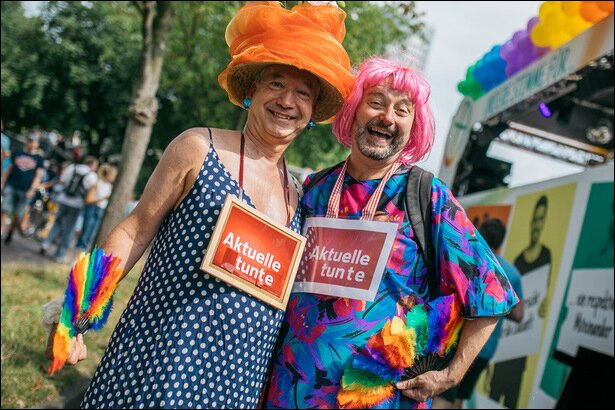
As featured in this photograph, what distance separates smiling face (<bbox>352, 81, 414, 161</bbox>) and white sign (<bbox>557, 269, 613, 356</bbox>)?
9.83 feet

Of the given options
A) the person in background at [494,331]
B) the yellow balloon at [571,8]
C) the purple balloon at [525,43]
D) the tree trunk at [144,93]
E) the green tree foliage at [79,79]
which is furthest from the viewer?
the green tree foliage at [79,79]

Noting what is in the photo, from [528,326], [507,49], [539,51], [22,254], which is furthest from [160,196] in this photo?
[22,254]

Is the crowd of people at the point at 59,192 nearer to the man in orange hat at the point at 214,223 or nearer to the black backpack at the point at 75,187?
the black backpack at the point at 75,187

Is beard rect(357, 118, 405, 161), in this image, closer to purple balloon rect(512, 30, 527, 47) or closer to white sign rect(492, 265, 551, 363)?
white sign rect(492, 265, 551, 363)

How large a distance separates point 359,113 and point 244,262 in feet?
2.41

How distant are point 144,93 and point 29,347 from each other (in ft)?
11.2

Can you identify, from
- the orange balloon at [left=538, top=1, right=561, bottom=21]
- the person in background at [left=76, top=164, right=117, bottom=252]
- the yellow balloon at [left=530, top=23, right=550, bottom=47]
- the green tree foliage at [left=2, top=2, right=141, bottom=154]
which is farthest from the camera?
the green tree foliage at [left=2, top=2, right=141, bottom=154]

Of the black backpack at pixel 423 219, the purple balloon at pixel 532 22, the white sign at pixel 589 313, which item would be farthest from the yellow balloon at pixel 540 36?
the black backpack at pixel 423 219

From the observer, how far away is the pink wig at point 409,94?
2152mm

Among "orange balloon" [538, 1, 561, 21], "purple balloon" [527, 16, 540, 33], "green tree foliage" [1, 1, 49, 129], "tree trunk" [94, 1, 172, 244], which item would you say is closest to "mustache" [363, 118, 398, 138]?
"orange balloon" [538, 1, 561, 21]

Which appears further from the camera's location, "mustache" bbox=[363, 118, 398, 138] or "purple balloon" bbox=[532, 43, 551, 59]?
"purple balloon" bbox=[532, 43, 551, 59]

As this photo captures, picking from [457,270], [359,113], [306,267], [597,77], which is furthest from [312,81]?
[597,77]

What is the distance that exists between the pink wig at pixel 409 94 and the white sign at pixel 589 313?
112 inches

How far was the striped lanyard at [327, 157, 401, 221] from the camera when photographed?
81.7 inches
